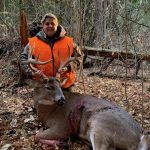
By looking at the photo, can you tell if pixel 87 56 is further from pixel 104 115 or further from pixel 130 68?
pixel 104 115

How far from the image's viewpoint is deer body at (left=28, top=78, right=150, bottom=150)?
5.68 m

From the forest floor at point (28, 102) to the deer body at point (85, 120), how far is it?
0.22 metres

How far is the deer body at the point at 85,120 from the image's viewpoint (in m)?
5.68

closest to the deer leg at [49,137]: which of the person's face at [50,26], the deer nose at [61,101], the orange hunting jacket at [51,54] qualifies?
the deer nose at [61,101]

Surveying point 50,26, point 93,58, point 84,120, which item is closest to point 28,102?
point 50,26

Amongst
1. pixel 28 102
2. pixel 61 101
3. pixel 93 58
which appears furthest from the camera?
pixel 93 58

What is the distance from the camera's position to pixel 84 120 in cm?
632

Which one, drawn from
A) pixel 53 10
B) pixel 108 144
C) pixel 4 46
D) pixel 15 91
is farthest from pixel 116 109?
pixel 53 10

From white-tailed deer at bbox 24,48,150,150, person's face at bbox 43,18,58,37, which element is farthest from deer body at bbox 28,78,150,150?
person's face at bbox 43,18,58,37

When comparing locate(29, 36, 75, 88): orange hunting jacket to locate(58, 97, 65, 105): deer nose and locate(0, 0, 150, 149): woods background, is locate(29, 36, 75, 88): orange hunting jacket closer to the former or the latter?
locate(0, 0, 150, 149): woods background

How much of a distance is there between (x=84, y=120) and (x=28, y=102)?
205cm

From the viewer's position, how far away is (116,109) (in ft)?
20.5

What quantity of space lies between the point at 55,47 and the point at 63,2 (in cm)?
660

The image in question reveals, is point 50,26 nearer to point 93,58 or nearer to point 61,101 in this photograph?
point 61,101
